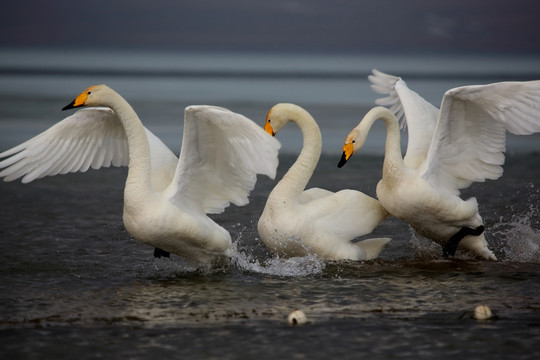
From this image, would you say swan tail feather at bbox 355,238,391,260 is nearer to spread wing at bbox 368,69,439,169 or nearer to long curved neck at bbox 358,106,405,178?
long curved neck at bbox 358,106,405,178

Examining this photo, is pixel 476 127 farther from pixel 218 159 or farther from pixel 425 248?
pixel 218 159

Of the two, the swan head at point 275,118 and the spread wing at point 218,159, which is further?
the swan head at point 275,118

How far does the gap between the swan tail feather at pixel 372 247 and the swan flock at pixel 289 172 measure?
0.01 m

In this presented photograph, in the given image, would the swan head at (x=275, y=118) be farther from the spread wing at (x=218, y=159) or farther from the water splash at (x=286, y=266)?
the water splash at (x=286, y=266)

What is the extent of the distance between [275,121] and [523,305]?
297 cm

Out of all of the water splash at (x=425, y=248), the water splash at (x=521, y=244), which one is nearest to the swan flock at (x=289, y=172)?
the water splash at (x=425, y=248)

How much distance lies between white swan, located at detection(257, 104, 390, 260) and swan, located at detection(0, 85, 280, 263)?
396mm

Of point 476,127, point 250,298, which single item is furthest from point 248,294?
point 476,127

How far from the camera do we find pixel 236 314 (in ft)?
22.1

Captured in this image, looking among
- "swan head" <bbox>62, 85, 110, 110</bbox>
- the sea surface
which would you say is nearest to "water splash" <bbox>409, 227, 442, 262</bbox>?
the sea surface

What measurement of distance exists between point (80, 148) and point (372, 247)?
10.6 ft

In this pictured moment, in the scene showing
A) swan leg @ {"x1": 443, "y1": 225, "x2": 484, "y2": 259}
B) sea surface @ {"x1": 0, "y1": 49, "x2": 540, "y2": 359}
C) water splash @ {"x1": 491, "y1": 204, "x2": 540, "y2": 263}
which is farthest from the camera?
water splash @ {"x1": 491, "y1": 204, "x2": 540, "y2": 263}

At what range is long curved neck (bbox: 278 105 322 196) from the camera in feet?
27.3

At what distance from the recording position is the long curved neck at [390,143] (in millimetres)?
8305
